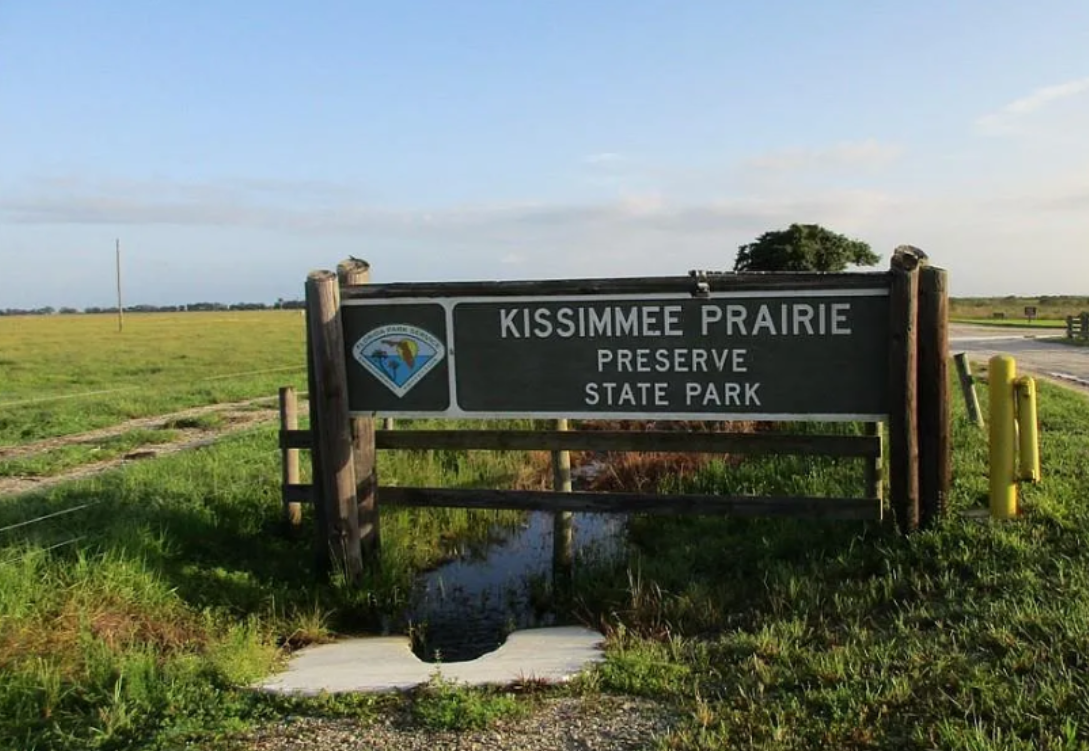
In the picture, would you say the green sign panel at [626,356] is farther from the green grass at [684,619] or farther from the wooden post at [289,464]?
the wooden post at [289,464]

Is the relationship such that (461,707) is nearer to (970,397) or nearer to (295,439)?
(295,439)

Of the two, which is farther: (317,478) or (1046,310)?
(1046,310)

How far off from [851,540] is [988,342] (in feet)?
89.4

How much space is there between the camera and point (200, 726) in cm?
359

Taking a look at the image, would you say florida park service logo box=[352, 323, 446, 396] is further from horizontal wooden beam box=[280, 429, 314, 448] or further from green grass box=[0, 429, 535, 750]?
green grass box=[0, 429, 535, 750]

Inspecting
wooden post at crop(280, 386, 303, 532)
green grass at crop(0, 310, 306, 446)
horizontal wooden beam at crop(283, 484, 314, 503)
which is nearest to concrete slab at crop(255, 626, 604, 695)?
horizontal wooden beam at crop(283, 484, 314, 503)

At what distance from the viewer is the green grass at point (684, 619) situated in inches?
136

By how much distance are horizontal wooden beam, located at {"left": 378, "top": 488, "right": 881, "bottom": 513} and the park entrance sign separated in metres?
0.01

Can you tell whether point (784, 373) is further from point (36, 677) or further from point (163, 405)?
point (163, 405)

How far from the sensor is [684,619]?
5.12 metres

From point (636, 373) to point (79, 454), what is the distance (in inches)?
319

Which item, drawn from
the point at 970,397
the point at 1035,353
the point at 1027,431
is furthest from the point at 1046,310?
the point at 1027,431

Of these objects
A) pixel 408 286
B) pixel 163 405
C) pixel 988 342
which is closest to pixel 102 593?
pixel 408 286

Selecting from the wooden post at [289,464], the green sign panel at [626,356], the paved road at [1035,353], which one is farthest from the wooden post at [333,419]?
the paved road at [1035,353]
